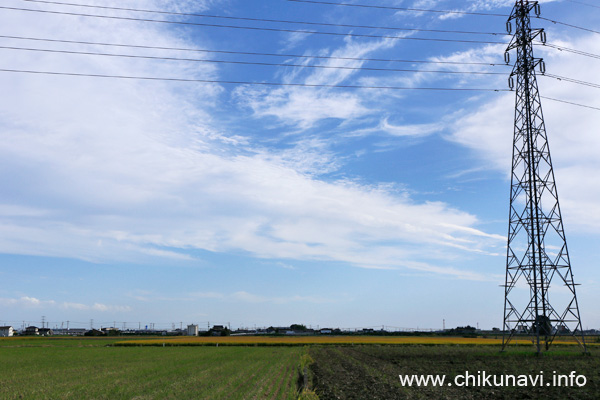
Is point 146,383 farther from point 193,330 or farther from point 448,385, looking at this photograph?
point 193,330

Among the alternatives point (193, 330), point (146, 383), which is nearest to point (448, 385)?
point (146, 383)

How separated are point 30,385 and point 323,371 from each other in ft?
72.1

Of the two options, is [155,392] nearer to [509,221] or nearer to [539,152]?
[509,221]

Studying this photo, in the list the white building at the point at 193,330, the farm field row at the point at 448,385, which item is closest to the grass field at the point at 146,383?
the farm field row at the point at 448,385

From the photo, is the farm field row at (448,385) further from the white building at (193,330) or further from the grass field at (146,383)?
the white building at (193,330)

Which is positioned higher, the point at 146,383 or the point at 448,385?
the point at 448,385

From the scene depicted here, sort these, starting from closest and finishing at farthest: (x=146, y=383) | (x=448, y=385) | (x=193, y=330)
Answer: (x=448, y=385)
(x=146, y=383)
(x=193, y=330)

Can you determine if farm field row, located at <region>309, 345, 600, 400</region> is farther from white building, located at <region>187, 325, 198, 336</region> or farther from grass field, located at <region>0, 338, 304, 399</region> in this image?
white building, located at <region>187, 325, 198, 336</region>

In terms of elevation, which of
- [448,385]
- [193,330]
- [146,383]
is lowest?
[193,330]

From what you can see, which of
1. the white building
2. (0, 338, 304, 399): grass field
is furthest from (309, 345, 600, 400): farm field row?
the white building

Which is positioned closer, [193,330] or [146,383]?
[146,383]

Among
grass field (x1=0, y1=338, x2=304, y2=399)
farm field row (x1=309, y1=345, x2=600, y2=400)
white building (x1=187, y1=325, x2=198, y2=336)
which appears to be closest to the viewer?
farm field row (x1=309, y1=345, x2=600, y2=400)

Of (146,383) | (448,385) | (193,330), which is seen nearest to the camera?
(448,385)

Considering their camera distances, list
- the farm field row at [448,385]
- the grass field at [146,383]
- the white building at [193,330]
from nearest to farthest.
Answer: the farm field row at [448,385], the grass field at [146,383], the white building at [193,330]
